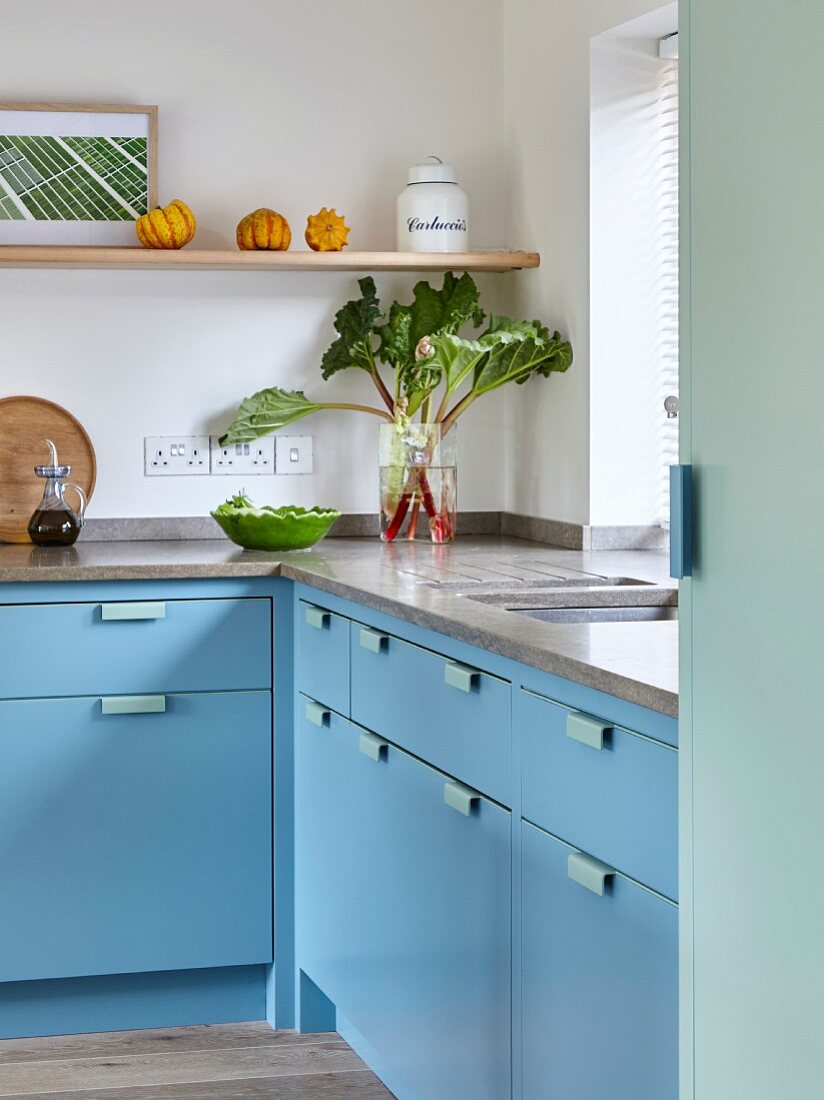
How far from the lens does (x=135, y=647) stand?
2854 mm

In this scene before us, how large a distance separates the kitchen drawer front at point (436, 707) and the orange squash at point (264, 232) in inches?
45.2

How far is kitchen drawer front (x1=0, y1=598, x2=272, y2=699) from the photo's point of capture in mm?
2809

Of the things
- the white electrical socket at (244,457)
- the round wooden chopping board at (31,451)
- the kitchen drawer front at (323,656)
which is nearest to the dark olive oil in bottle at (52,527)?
the round wooden chopping board at (31,451)

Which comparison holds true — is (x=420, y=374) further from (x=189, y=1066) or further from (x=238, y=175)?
(x=189, y=1066)

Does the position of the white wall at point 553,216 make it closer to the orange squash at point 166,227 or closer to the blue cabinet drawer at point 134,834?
the orange squash at point 166,227

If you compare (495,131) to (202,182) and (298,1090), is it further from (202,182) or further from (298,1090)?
(298,1090)

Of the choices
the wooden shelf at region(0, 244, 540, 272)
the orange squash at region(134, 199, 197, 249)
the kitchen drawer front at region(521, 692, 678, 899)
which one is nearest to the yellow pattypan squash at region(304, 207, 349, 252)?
the wooden shelf at region(0, 244, 540, 272)

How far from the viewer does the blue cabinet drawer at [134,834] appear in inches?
111

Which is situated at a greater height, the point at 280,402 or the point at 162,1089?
the point at 280,402

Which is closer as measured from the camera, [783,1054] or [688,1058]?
[783,1054]

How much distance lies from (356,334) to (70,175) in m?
0.72

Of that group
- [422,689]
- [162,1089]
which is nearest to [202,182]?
[422,689]

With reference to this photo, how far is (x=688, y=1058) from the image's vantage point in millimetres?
1214

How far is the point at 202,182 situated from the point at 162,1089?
195 cm
